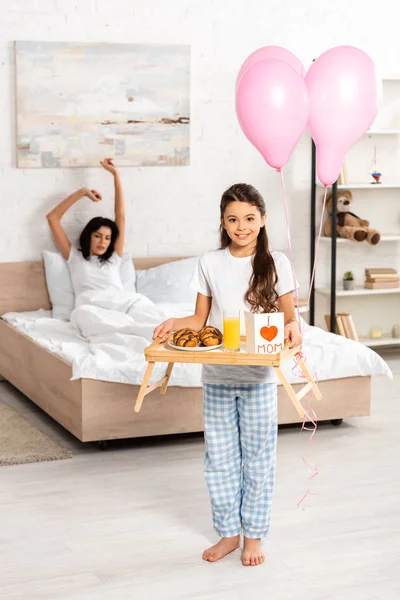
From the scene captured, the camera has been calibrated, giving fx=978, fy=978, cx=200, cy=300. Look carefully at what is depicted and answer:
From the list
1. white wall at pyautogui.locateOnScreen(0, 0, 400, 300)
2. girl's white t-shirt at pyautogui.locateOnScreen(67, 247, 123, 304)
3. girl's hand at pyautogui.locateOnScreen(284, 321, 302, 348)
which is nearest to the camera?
girl's hand at pyautogui.locateOnScreen(284, 321, 302, 348)

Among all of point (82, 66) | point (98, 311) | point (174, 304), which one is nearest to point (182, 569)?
point (98, 311)

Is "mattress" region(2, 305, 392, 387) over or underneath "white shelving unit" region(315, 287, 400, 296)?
underneath

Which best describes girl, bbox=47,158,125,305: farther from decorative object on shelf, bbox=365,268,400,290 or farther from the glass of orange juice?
the glass of orange juice

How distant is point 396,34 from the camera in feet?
19.3

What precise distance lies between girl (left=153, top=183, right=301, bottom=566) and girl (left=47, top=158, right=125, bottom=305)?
2240 millimetres

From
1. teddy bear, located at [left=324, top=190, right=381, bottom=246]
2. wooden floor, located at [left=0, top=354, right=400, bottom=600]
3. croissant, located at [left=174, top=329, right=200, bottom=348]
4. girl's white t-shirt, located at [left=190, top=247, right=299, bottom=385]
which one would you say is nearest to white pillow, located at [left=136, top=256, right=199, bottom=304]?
teddy bear, located at [left=324, top=190, right=381, bottom=246]

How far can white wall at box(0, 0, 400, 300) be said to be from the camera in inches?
203

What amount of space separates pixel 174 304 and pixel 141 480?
1.70 m

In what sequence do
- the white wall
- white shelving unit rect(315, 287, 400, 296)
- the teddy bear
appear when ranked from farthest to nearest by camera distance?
white shelving unit rect(315, 287, 400, 296)
the teddy bear
the white wall

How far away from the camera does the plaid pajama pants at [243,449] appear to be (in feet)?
9.22

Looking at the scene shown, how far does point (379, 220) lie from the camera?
6.03 metres

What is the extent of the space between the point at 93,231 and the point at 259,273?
245cm

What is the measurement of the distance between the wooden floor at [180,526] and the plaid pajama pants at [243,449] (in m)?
0.15

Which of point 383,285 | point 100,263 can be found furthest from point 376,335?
point 100,263
